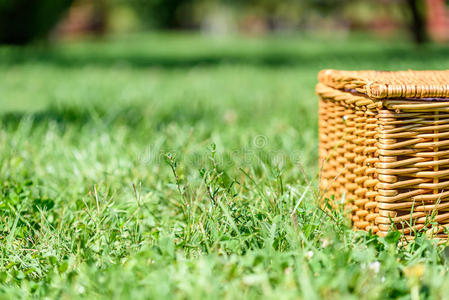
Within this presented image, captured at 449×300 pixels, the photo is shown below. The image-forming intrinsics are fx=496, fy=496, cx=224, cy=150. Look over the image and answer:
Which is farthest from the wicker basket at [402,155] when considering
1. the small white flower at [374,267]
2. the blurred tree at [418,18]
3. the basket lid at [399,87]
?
the blurred tree at [418,18]

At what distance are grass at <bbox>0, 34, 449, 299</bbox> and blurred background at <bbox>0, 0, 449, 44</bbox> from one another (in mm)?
7820

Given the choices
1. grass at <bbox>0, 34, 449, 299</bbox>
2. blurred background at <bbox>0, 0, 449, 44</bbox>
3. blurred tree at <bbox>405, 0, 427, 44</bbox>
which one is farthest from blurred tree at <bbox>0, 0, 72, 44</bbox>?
grass at <bbox>0, 34, 449, 299</bbox>

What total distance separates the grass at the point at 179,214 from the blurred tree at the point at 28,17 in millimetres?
7636

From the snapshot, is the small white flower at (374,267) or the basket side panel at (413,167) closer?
the small white flower at (374,267)

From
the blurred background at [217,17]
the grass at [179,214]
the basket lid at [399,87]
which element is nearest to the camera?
the grass at [179,214]

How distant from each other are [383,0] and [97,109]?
11.2 m

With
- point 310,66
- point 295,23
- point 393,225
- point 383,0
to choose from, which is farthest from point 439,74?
point 295,23

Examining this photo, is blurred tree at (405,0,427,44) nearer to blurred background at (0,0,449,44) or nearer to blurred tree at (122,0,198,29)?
blurred background at (0,0,449,44)

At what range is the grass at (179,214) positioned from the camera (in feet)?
3.86

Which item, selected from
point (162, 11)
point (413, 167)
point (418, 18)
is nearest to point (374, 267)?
point (413, 167)

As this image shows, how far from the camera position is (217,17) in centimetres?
3156

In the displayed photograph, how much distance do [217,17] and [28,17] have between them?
21847 mm

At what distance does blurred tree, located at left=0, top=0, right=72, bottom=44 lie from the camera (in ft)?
34.7

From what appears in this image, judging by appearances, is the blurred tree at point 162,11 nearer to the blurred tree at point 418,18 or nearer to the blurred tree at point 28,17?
the blurred tree at point 28,17
